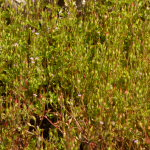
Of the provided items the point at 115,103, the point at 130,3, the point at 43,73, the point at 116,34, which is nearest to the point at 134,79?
the point at 115,103

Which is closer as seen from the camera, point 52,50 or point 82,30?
point 52,50

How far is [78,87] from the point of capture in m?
2.39

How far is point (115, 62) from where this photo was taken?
8.98 ft

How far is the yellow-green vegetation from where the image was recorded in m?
2.13

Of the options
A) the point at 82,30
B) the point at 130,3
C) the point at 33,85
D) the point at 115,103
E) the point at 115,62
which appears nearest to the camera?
the point at 115,103

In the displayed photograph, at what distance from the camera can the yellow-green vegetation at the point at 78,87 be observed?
2129 mm

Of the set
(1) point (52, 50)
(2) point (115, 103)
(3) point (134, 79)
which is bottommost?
(2) point (115, 103)

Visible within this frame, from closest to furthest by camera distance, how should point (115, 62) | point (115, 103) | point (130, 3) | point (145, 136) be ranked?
point (145, 136) < point (115, 103) < point (115, 62) < point (130, 3)

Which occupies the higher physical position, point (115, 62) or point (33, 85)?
point (115, 62)

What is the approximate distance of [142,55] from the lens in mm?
2826

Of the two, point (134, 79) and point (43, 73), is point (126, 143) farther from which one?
point (43, 73)

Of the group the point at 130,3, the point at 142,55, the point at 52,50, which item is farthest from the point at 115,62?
the point at 130,3

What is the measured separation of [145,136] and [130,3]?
6.67ft

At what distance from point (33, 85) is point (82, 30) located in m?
1.08
